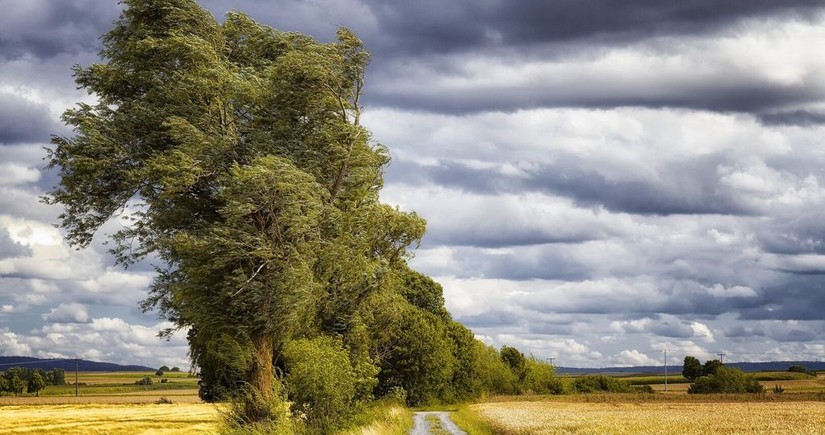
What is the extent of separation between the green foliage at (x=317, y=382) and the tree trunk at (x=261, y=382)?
0.73 metres

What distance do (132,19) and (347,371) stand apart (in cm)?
1848

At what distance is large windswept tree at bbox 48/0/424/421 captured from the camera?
3259 centimetres

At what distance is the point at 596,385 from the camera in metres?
182

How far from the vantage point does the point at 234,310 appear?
3294 centimetres

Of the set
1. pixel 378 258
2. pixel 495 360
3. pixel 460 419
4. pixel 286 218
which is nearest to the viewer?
pixel 286 218

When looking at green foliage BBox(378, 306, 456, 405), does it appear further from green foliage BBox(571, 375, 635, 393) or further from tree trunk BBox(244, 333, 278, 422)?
green foliage BBox(571, 375, 635, 393)

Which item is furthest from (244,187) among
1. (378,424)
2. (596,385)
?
(596,385)

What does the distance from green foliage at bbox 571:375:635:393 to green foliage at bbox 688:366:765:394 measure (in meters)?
20.3

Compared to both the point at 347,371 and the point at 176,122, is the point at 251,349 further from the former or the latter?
the point at 176,122

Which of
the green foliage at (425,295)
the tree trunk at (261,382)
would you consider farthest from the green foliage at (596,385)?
the tree trunk at (261,382)

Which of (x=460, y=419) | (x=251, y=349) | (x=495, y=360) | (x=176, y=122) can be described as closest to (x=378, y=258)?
(x=251, y=349)

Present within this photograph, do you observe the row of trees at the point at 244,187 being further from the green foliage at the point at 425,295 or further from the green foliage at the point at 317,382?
the green foliage at the point at 425,295

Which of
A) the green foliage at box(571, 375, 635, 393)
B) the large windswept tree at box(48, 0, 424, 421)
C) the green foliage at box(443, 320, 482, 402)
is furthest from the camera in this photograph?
the green foliage at box(571, 375, 635, 393)

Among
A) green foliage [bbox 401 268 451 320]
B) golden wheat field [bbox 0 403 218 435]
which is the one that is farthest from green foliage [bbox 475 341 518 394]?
golden wheat field [bbox 0 403 218 435]
